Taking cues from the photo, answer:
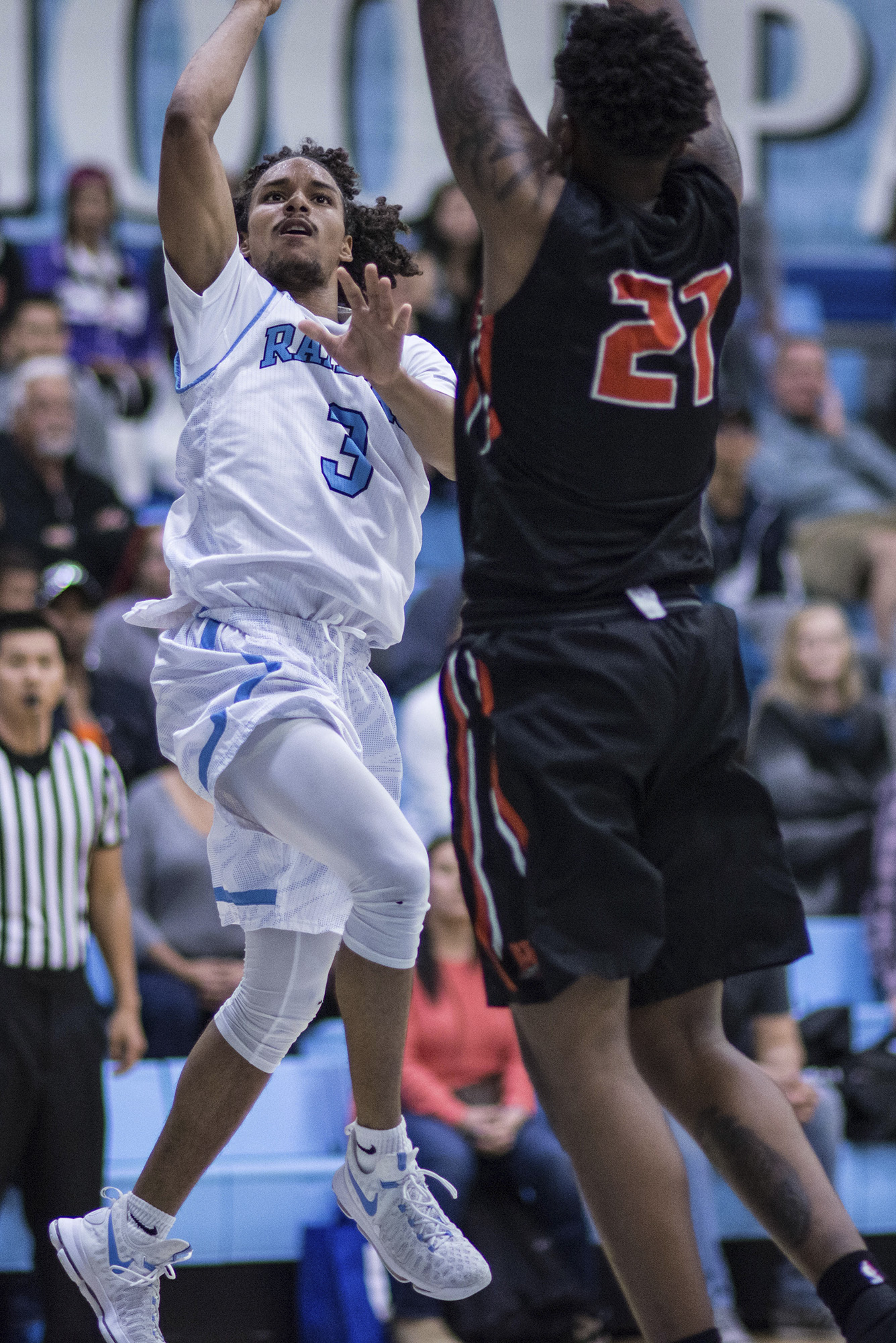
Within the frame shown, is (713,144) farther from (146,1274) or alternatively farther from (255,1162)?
(255,1162)

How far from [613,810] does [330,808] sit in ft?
1.72

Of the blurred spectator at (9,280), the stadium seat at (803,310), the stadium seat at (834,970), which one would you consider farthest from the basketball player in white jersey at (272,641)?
the stadium seat at (803,310)

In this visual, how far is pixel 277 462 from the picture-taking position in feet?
10.2

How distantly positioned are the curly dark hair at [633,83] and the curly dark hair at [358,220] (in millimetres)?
875

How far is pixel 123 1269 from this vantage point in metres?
3.15

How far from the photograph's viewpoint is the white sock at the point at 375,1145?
313cm

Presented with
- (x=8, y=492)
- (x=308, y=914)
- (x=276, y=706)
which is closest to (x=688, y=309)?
(x=276, y=706)

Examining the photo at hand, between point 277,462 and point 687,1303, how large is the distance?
164cm

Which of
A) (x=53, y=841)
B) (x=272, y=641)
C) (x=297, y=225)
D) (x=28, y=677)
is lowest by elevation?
(x=53, y=841)

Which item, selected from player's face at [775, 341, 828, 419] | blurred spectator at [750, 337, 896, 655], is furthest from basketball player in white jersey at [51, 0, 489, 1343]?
player's face at [775, 341, 828, 419]

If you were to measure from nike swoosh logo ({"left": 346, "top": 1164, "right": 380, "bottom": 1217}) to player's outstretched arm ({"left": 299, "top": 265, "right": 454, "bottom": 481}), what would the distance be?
1.36 metres

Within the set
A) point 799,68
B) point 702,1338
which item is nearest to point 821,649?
point 702,1338

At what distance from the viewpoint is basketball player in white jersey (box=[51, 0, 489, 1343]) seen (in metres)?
3.00

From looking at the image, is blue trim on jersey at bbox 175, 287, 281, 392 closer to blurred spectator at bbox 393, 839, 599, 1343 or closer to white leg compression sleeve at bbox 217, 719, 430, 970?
white leg compression sleeve at bbox 217, 719, 430, 970
